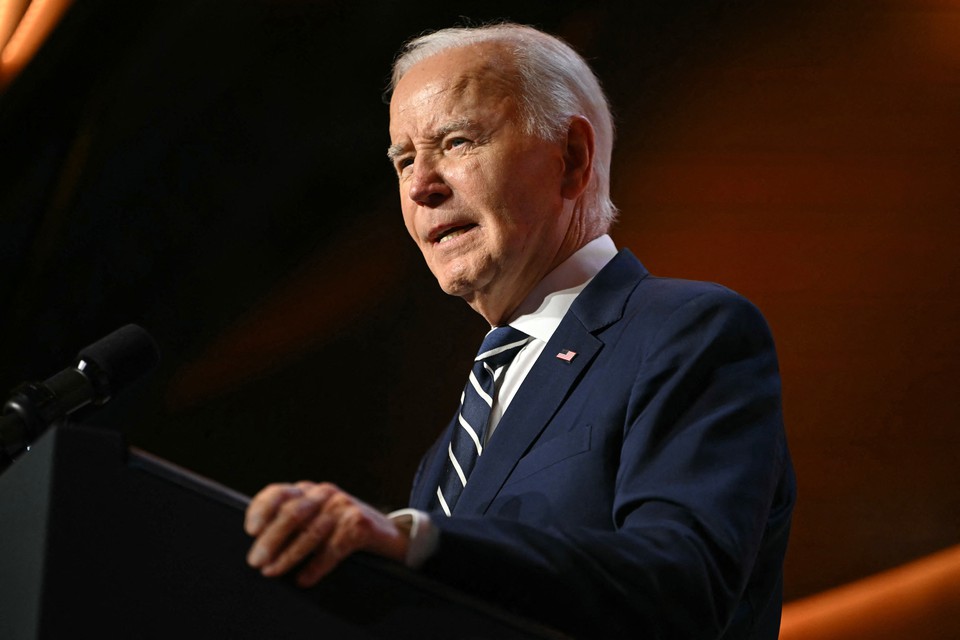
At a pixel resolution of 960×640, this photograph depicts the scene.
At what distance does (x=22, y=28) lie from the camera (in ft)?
10.0

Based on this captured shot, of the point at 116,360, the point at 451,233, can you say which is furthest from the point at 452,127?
the point at 116,360

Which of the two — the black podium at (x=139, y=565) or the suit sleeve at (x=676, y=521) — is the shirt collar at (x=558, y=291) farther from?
the black podium at (x=139, y=565)

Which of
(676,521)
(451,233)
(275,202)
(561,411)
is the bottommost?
(676,521)

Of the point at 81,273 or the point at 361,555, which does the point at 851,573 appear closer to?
the point at 361,555

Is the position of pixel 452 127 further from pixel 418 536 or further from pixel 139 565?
pixel 139 565

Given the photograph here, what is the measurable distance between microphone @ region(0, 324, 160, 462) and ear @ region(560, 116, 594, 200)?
0.96 m

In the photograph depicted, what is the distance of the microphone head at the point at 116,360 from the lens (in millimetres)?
1298

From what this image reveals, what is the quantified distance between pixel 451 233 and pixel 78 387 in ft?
2.79

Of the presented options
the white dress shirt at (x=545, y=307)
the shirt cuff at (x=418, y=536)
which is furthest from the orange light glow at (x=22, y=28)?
the shirt cuff at (x=418, y=536)

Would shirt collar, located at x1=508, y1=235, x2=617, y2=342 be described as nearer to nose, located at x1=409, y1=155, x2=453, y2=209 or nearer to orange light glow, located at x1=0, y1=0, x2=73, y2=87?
nose, located at x1=409, y1=155, x2=453, y2=209

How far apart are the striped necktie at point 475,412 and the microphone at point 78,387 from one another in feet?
1.80

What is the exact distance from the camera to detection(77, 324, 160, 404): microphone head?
130cm

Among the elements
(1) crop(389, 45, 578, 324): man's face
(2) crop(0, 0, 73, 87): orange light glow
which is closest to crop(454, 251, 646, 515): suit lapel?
(1) crop(389, 45, 578, 324): man's face

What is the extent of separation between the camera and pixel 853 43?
258 centimetres
